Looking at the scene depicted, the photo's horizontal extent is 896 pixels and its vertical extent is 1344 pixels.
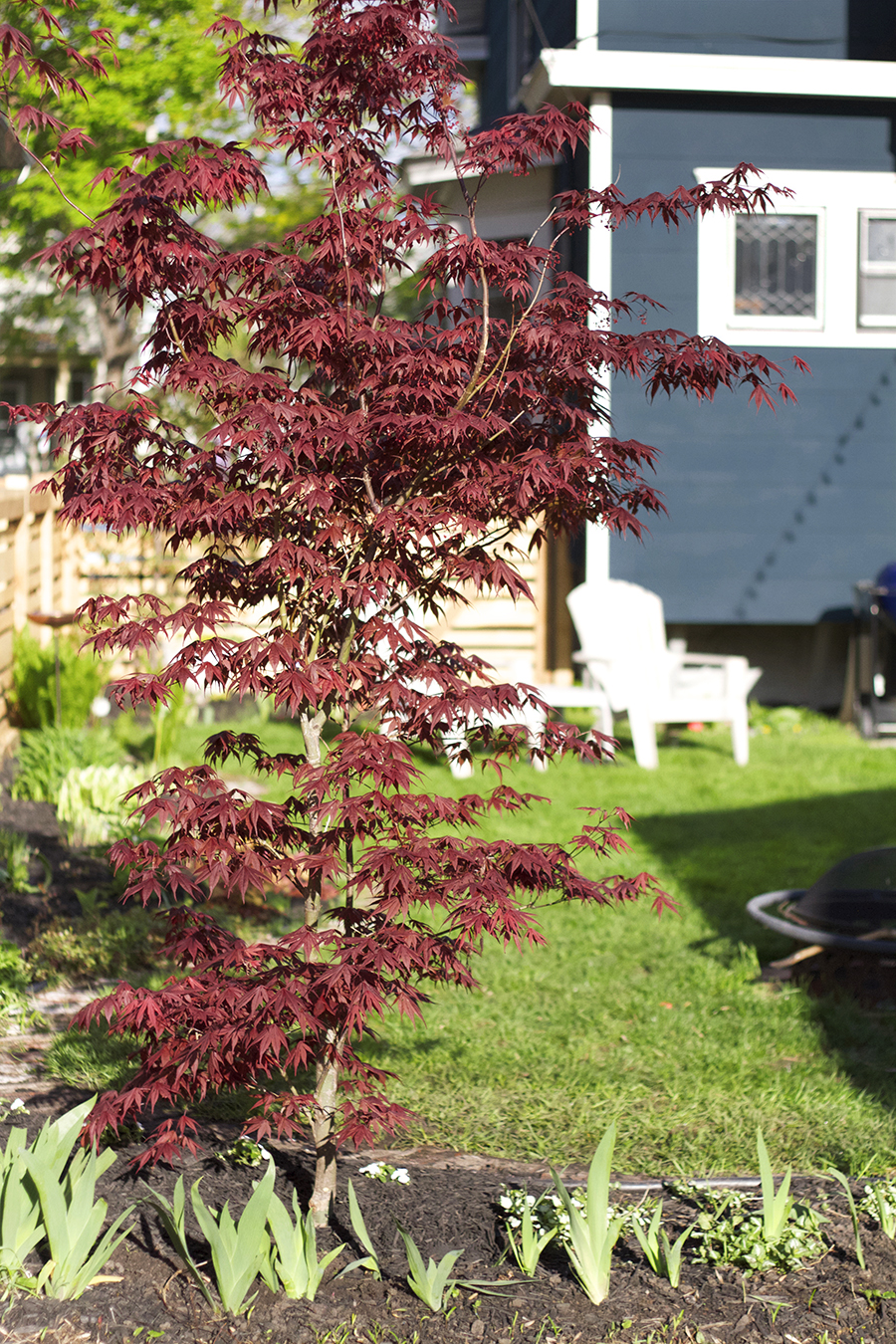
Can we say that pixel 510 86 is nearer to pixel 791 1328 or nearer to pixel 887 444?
pixel 887 444

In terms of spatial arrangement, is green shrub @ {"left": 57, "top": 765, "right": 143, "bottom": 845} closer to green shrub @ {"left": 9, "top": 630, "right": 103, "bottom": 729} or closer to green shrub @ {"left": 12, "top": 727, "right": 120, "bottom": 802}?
green shrub @ {"left": 12, "top": 727, "right": 120, "bottom": 802}

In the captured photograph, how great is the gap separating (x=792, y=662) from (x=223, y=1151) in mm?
8687

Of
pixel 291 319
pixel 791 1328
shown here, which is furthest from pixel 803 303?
pixel 791 1328

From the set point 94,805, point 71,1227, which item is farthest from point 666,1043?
point 94,805

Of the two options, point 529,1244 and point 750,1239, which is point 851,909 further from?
point 529,1244

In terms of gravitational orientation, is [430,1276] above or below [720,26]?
below

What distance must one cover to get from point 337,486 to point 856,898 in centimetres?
262

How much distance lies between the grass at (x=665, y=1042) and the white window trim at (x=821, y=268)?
4727mm

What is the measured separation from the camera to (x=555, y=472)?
2.74 m

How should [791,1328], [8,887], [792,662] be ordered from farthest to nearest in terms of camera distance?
[792,662] < [8,887] < [791,1328]

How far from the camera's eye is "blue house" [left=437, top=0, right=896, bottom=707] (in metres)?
9.89

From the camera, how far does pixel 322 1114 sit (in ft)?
9.78

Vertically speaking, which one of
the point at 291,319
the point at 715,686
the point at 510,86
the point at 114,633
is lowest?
the point at 715,686

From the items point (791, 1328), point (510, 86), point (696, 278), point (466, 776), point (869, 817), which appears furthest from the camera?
point (510, 86)
